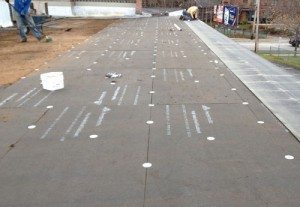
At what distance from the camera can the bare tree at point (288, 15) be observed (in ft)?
142

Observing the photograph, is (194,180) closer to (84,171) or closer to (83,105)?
(84,171)

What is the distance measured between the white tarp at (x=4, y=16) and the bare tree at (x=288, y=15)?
29671 millimetres

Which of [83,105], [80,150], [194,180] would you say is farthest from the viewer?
[83,105]

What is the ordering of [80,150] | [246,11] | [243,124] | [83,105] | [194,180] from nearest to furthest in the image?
[194,180] < [80,150] < [243,124] < [83,105] < [246,11]

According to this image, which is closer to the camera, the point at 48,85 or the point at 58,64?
the point at 48,85

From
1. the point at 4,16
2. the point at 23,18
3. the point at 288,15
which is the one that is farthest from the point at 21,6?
the point at 288,15

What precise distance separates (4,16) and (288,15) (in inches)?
1401

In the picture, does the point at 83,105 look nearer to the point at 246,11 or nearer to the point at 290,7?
the point at 290,7

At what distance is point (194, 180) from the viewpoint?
5.29m

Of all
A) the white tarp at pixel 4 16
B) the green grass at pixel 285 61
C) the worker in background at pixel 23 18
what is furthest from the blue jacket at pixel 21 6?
the green grass at pixel 285 61

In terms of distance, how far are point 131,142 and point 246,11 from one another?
206 feet

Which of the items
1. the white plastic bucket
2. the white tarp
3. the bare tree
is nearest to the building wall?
the white tarp

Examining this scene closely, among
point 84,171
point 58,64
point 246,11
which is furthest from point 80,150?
point 246,11

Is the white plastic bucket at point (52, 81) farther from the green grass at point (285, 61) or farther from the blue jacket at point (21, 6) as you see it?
the green grass at point (285, 61)
